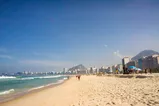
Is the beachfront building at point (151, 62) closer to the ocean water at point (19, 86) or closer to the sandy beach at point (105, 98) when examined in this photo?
the ocean water at point (19, 86)

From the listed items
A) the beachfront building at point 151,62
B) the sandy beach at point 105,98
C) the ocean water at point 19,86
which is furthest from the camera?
the beachfront building at point 151,62

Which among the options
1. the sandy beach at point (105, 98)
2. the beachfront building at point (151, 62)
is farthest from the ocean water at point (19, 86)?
the beachfront building at point (151, 62)

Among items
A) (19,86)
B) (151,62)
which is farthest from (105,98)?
(151,62)

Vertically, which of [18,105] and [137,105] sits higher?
[137,105]

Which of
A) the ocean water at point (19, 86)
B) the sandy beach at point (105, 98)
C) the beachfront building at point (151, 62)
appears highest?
the beachfront building at point (151, 62)

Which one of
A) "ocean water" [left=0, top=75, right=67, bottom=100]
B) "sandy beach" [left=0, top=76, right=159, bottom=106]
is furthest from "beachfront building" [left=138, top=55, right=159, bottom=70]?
"sandy beach" [left=0, top=76, right=159, bottom=106]

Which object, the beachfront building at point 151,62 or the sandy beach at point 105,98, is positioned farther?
the beachfront building at point 151,62

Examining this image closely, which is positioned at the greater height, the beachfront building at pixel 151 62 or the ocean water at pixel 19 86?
the beachfront building at pixel 151 62

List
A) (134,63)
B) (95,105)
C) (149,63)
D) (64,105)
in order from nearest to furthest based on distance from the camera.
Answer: (95,105) < (64,105) < (149,63) < (134,63)

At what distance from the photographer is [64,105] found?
728cm

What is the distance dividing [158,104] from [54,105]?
483cm

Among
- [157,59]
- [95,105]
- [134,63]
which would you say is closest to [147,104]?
[95,105]

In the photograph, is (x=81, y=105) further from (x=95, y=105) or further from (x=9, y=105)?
(x=9, y=105)

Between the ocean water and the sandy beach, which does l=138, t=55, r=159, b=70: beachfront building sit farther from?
the sandy beach
